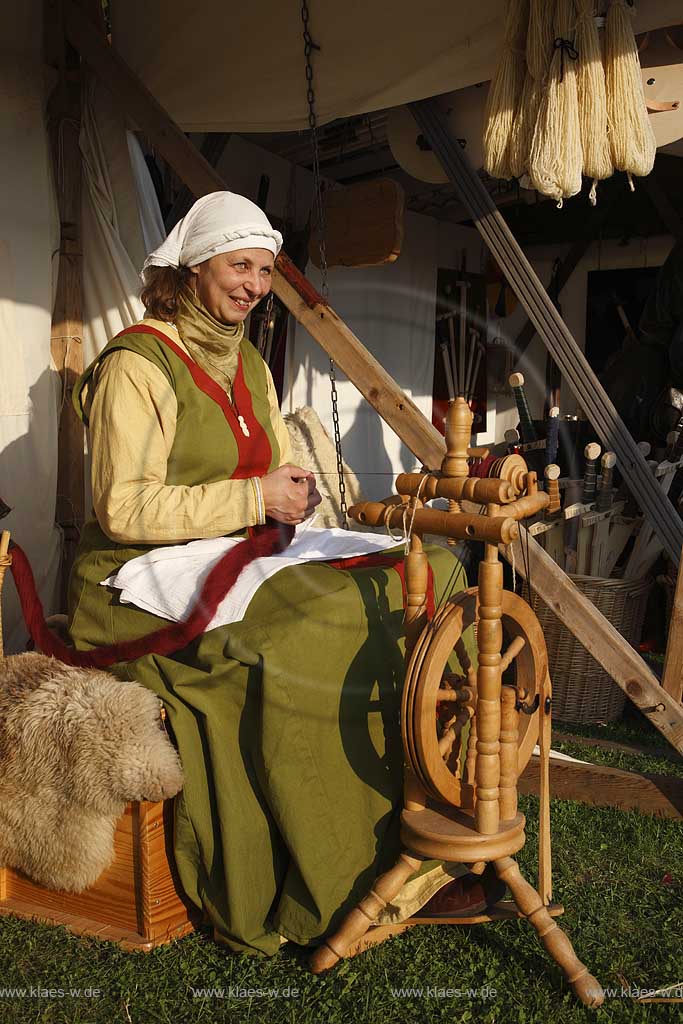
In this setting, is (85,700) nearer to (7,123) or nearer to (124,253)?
(124,253)

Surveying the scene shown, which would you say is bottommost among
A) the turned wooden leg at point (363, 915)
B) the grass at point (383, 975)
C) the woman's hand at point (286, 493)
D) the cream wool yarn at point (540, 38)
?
the grass at point (383, 975)

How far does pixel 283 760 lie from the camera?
2.10 meters

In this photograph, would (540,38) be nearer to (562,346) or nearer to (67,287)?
(562,346)

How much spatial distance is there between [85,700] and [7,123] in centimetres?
222

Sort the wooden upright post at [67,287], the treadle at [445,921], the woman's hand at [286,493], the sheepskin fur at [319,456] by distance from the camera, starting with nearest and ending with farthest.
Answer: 1. the treadle at [445,921]
2. the woman's hand at [286,493]
3. the wooden upright post at [67,287]
4. the sheepskin fur at [319,456]

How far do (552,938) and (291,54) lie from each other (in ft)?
9.84

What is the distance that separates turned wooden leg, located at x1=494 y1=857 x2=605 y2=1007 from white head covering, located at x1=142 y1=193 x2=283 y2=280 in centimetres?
164

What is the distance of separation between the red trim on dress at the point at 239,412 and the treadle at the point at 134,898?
920 millimetres

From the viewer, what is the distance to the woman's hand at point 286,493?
238cm

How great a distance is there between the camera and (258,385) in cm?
278

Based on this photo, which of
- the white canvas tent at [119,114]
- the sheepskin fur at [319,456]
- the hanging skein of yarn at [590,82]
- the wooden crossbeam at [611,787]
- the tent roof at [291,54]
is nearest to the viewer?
the hanging skein of yarn at [590,82]

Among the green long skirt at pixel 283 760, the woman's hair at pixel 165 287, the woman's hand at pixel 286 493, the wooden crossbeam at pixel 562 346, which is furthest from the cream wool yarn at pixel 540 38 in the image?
the green long skirt at pixel 283 760

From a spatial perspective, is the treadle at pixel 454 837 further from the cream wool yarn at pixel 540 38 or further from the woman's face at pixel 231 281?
the cream wool yarn at pixel 540 38

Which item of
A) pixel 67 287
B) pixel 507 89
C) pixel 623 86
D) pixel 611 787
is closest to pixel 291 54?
pixel 507 89
